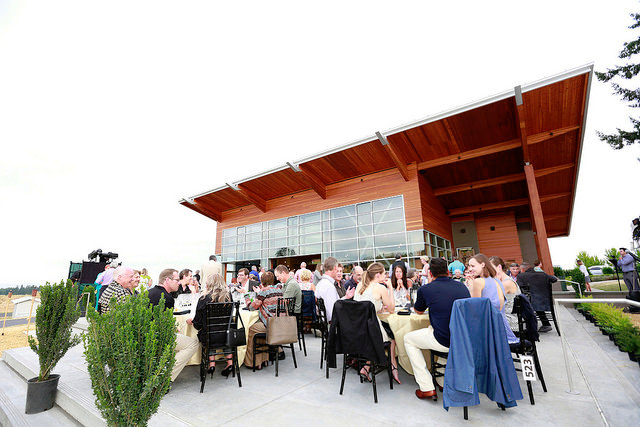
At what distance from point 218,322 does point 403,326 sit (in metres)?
2.38

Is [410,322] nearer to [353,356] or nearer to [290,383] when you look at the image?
[353,356]

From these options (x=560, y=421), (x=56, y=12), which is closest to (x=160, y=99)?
(x=56, y=12)

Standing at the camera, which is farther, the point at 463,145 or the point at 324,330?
the point at 463,145

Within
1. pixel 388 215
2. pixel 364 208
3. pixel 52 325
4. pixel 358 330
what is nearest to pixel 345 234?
pixel 364 208

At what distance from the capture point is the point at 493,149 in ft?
A: 39.0

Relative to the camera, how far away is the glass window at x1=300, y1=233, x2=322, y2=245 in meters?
16.0

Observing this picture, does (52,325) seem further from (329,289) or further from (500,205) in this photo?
(500,205)

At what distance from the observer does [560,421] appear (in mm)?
2172

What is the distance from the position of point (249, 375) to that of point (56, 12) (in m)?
10.8

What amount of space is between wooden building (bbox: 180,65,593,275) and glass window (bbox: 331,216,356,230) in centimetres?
Result: 6

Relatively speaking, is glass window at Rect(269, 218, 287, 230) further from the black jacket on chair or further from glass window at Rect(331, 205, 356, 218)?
the black jacket on chair

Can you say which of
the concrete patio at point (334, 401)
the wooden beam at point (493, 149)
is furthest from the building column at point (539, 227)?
the concrete patio at point (334, 401)

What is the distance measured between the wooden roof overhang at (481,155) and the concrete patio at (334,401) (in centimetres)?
935

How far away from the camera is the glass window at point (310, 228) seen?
53.0 feet
